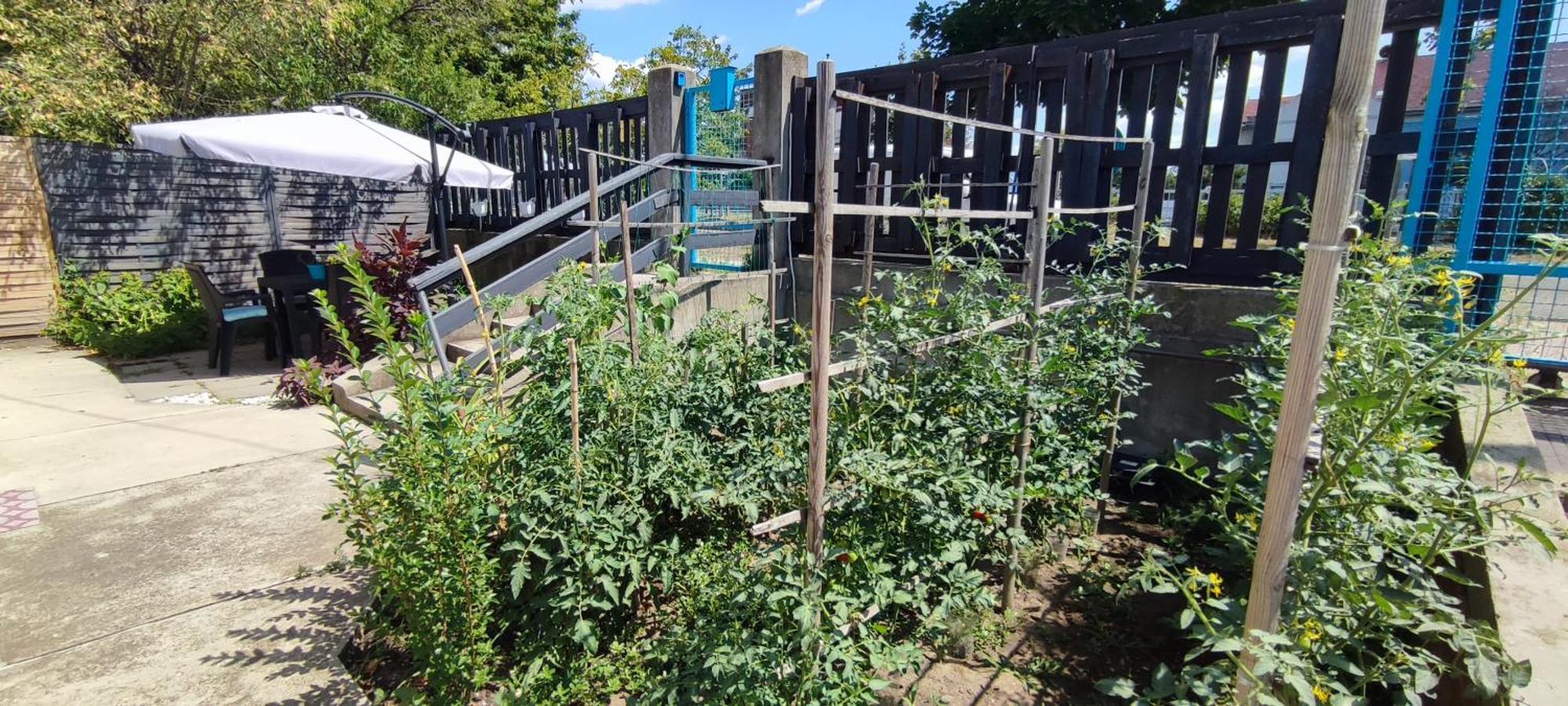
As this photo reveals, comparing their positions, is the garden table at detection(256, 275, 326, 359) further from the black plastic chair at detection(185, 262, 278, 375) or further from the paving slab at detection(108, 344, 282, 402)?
the paving slab at detection(108, 344, 282, 402)

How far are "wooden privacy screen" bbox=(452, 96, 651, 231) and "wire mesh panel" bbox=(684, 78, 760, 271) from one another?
20.4 inches

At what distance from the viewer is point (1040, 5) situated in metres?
9.88

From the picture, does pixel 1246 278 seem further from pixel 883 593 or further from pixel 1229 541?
pixel 883 593

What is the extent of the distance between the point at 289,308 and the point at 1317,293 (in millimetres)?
6342

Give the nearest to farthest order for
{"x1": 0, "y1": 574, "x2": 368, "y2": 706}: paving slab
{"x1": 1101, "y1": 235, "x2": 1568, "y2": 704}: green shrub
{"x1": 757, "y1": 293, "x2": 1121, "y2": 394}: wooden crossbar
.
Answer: {"x1": 1101, "y1": 235, "x2": 1568, "y2": 704}: green shrub < {"x1": 757, "y1": 293, "x2": 1121, "y2": 394}: wooden crossbar < {"x1": 0, "y1": 574, "x2": 368, "y2": 706}: paving slab

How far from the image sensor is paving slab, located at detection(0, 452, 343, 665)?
2414 mm

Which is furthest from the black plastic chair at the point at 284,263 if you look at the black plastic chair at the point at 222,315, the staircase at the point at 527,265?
the staircase at the point at 527,265

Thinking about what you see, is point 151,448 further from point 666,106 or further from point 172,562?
point 666,106

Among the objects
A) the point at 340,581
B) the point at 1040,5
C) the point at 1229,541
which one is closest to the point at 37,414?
the point at 340,581

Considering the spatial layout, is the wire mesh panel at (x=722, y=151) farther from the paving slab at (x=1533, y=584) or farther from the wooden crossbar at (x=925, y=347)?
the paving slab at (x=1533, y=584)

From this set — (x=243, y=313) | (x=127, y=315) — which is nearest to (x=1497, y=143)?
(x=243, y=313)

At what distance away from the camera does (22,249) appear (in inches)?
242

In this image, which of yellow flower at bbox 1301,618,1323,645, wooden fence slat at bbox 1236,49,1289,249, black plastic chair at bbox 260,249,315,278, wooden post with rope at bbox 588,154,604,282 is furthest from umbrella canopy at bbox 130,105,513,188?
yellow flower at bbox 1301,618,1323,645

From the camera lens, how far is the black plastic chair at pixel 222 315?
5.39 metres
